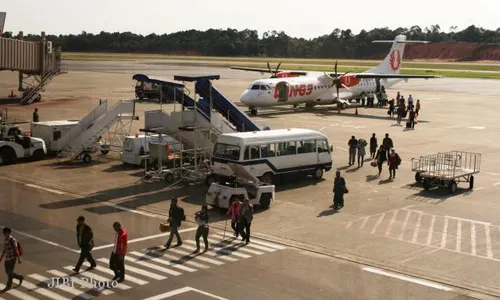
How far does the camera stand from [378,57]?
19738 cm

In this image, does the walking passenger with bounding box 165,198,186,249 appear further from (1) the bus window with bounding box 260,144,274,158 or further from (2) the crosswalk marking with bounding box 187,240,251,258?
(1) the bus window with bounding box 260,144,274,158

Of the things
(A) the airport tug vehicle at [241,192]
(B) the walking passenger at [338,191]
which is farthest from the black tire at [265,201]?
(B) the walking passenger at [338,191]

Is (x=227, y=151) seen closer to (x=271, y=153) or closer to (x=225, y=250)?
(x=271, y=153)

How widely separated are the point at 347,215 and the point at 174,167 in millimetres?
9081

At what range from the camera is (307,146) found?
29.9 meters

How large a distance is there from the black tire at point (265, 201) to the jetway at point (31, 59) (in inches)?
1470

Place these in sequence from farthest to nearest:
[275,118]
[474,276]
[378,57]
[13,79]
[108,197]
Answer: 1. [378,57]
2. [13,79]
3. [275,118]
4. [108,197]
5. [474,276]

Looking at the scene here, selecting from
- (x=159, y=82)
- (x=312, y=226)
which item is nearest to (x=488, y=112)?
(x=159, y=82)

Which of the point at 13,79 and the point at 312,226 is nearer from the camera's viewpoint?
the point at 312,226

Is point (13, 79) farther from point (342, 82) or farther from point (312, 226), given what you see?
point (312, 226)

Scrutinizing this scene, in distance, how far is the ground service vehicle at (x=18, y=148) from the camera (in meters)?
34.4

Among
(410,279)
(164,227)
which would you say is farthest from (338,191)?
(410,279)

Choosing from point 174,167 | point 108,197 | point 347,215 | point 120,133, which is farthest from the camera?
point 120,133

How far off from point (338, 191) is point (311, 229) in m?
3.21
